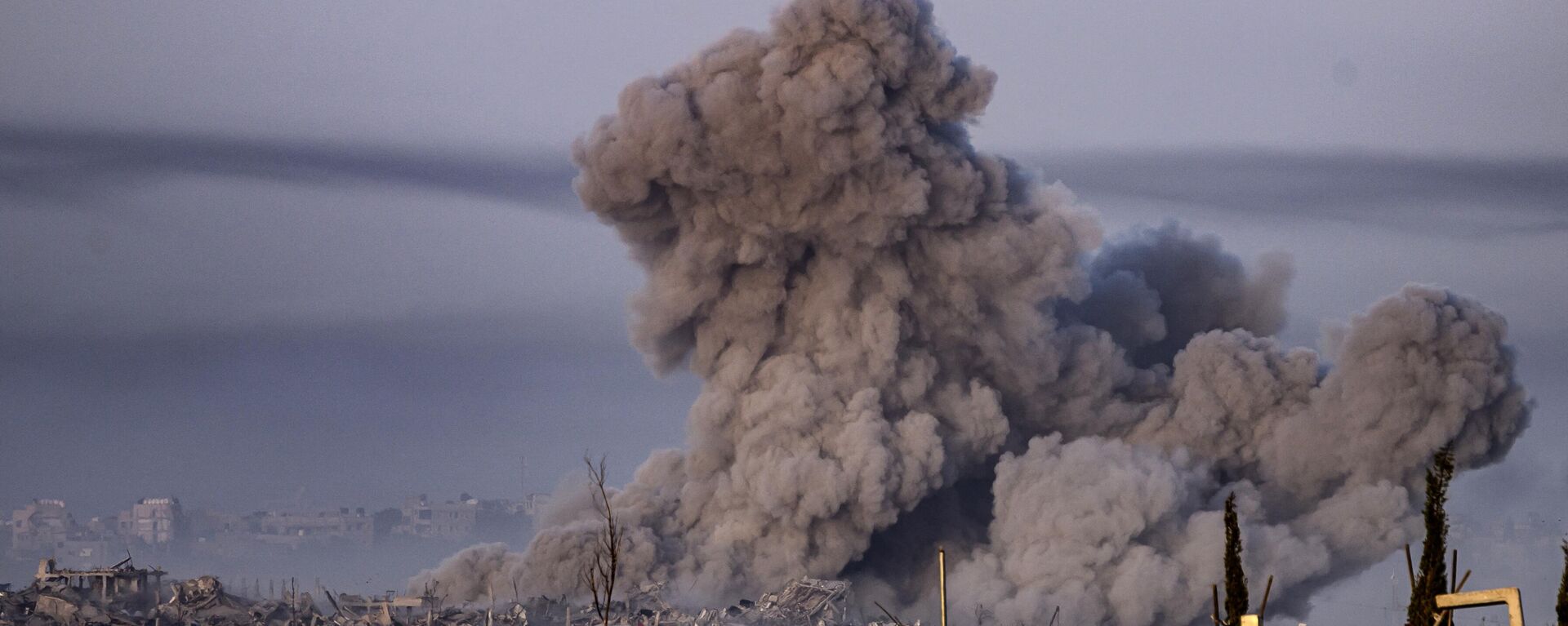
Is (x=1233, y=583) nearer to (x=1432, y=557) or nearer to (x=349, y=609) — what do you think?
(x=1432, y=557)

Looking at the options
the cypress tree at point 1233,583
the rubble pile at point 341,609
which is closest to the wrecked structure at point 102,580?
the rubble pile at point 341,609

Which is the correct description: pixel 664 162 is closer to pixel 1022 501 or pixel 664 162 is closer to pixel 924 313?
pixel 924 313

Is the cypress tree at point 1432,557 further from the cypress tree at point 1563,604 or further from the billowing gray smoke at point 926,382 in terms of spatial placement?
the billowing gray smoke at point 926,382

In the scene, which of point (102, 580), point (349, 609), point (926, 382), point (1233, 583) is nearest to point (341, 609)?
Answer: point (349, 609)

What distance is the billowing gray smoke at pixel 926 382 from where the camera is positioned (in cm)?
7969

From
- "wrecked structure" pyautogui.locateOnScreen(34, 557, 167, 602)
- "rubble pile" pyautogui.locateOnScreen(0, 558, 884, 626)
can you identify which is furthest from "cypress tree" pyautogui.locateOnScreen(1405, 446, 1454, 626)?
"wrecked structure" pyautogui.locateOnScreen(34, 557, 167, 602)

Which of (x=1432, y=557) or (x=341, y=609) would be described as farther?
(x=341, y=609)

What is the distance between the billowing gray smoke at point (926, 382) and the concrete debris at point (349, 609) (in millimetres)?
1251

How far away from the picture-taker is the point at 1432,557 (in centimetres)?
3481

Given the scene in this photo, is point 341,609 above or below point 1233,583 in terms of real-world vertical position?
above

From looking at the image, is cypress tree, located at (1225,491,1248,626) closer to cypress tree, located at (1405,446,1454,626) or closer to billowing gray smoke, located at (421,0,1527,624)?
cypress tree, located at (1405,446,1454,626)

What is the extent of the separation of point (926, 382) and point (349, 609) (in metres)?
20.5

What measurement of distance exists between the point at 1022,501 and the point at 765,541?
27.4 feet

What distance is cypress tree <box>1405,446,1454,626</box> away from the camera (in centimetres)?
3469
